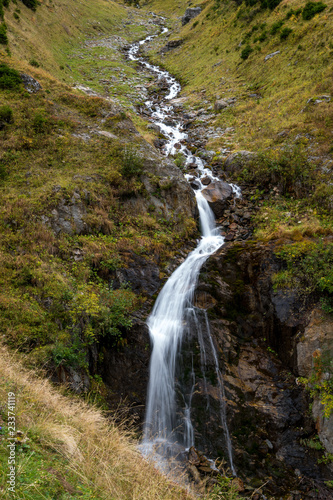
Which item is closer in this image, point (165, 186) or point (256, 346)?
point (256, 346)

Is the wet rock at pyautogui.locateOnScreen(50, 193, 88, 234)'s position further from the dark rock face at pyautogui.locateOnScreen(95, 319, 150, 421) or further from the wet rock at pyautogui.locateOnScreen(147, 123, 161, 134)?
the wet rock at pyautogui.locateOnScreen(147, 123, 161, 134)

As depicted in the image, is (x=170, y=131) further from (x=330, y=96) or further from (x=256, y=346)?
(x=256, y=346)

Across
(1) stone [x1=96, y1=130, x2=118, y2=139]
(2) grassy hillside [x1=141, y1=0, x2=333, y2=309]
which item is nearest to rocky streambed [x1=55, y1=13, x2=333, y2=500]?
(2) grassy hillside [x1=141, y1=0, x2=333, y2=309]

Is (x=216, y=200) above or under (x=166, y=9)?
under

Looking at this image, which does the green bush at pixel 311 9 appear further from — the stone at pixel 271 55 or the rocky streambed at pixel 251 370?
the rocky streambed at pixel 251 370

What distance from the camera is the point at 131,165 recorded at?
1380 centimetres

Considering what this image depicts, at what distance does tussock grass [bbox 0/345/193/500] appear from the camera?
309 centimetres

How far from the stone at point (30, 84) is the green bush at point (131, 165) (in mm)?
7257

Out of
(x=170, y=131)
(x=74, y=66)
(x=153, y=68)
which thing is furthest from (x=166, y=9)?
(x=170, y=131)

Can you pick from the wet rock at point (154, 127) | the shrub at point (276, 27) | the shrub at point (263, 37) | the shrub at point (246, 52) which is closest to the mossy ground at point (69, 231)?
the wet rock at point (154, 127)

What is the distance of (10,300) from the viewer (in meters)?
7.59

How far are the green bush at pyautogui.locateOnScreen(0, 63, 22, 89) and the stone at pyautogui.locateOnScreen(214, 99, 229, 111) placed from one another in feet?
50.8

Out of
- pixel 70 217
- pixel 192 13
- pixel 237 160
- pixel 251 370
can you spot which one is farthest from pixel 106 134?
pixel 192 13

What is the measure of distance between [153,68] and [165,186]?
107 ft
